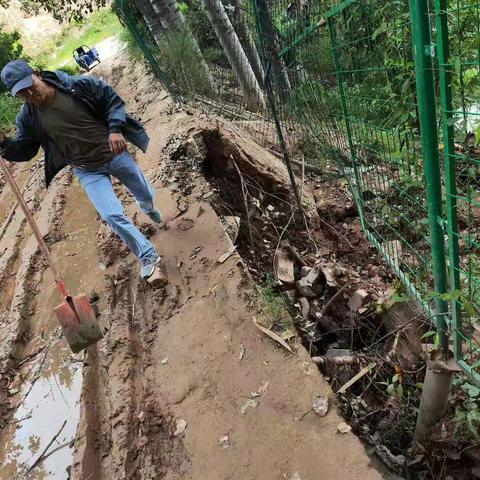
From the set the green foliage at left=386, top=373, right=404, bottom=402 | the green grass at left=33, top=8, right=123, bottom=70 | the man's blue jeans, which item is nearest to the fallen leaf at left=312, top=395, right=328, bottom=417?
the green foliage at left=386, top=373, right=404, bottom=402

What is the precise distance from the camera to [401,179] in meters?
2.49

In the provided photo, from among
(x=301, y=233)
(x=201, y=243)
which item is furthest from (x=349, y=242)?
(x=201, y=243)

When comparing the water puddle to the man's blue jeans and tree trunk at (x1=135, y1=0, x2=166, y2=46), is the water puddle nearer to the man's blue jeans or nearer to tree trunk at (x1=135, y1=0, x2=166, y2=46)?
the man's blue jeans

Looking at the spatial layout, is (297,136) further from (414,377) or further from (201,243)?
(414,377)

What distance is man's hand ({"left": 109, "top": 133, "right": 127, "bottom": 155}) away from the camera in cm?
359

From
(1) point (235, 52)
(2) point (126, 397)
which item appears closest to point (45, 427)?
(2) point (126, 397)

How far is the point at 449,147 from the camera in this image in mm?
1684

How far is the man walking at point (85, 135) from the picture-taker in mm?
3422

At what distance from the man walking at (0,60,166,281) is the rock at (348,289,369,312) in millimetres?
1526

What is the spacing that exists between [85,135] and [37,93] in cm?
44

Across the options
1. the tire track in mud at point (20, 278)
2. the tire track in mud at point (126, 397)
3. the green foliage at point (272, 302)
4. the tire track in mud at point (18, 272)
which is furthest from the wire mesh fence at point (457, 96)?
the tire track in mud at point (18, 272)

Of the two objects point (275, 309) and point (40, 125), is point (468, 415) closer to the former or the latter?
point (275, 309)

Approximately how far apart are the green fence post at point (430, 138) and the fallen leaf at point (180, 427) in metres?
1.53

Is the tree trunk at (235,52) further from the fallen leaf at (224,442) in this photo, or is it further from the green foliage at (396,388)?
the fallen leaf at (224,442)
